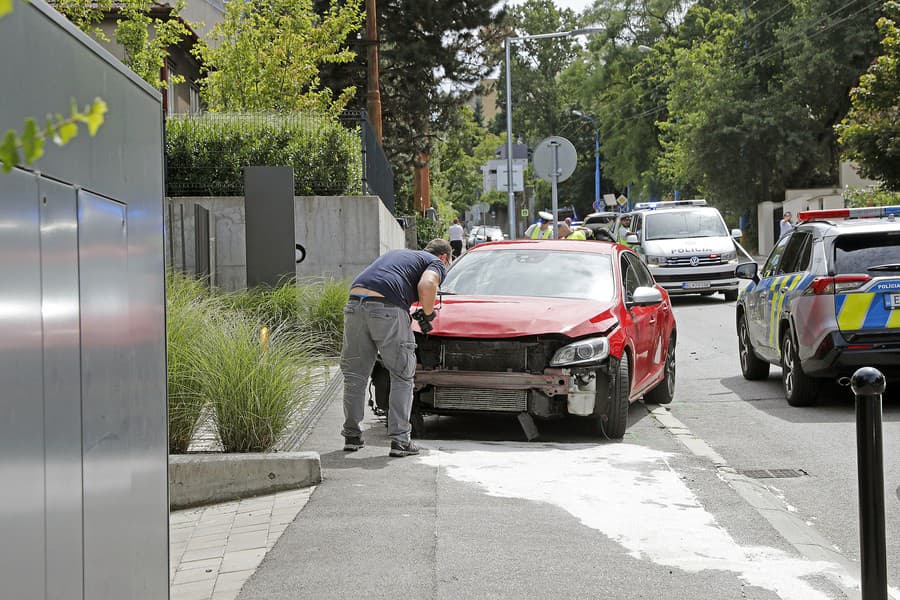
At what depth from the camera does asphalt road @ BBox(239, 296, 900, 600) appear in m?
5.15

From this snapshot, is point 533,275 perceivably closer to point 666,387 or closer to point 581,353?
point 581,353

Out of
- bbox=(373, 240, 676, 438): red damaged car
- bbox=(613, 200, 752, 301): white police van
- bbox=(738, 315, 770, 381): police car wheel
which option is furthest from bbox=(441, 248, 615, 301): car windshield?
bbox=(613, 200, 752, 301): white police van

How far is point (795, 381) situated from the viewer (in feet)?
35.6

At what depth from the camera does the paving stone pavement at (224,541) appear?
5.34 meters

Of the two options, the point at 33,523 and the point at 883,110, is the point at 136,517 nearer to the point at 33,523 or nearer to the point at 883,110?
the point at 33,523

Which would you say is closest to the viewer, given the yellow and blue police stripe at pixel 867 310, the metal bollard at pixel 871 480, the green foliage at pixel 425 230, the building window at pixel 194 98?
the metal bollard at pixel 871 480

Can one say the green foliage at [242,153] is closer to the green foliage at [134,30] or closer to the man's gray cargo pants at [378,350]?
the green foliage at [134,30]

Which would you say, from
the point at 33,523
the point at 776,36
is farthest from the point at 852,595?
the point at 776,36

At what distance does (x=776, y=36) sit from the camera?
4888cm

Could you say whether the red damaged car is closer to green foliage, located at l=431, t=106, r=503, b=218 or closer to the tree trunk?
green foliage, located at l=431, t=106, r=503, b=218

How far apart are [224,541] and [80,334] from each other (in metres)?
2.98

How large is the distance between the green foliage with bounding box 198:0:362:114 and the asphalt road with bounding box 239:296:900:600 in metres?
13.0

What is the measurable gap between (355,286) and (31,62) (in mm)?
5377

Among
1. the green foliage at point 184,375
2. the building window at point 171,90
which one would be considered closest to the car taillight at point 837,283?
the green foliage at point 184,375
